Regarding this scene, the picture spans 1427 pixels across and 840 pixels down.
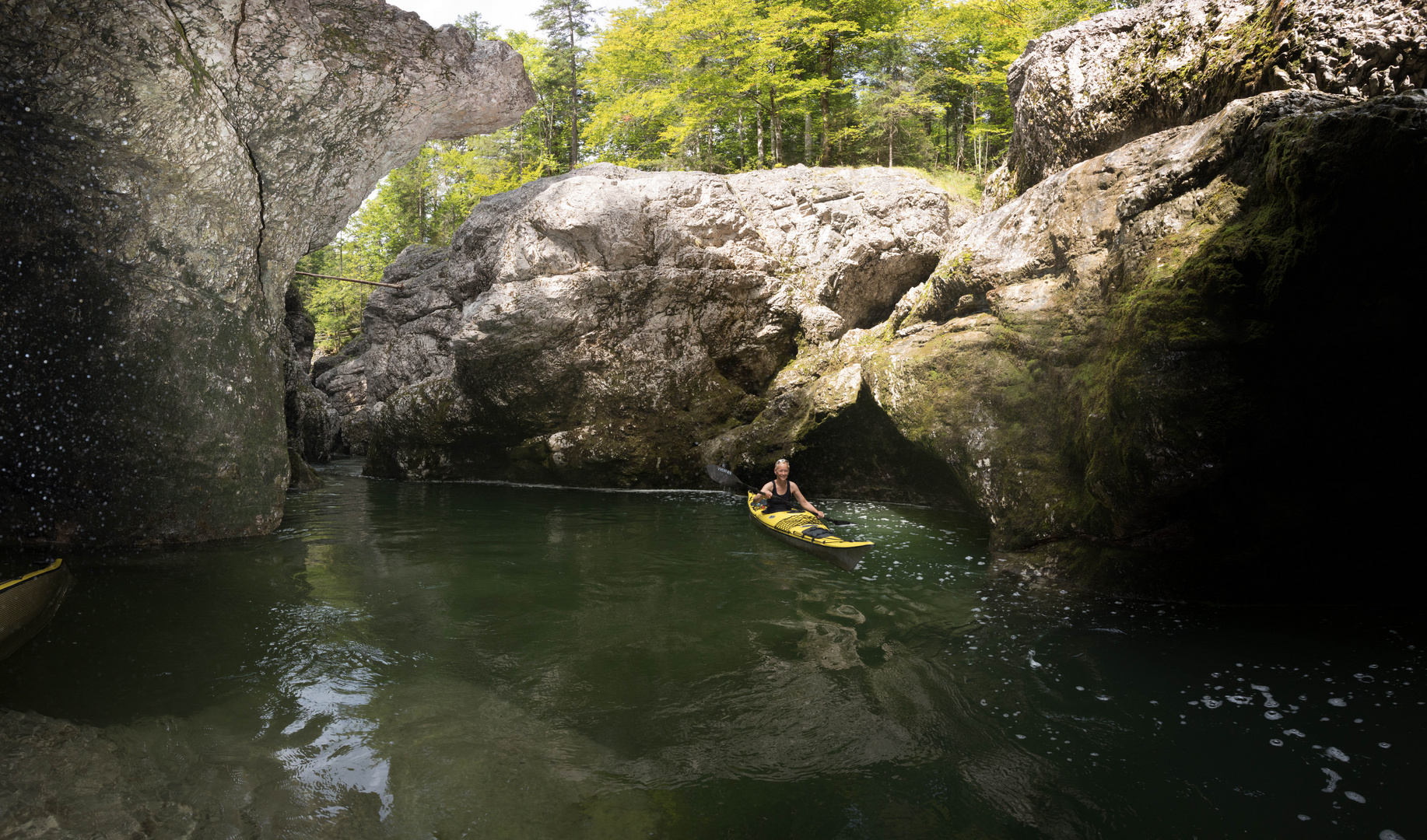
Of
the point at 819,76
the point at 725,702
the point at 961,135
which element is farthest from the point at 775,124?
the point at 725,702

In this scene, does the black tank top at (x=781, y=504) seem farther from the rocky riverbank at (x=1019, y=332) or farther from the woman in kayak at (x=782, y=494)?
the rocky riverbank at (x=1019, y=332)

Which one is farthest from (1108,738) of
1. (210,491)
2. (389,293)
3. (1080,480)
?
(389,293)

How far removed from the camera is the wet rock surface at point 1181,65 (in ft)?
21.2

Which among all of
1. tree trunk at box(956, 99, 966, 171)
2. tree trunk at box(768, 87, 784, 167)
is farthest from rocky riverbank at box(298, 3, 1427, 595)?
tree trunk at box(956, 99, 966, 171)

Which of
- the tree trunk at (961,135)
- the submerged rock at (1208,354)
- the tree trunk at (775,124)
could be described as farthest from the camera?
the tree trunk at (961,135)

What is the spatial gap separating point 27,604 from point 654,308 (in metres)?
10.4

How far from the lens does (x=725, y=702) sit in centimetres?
439

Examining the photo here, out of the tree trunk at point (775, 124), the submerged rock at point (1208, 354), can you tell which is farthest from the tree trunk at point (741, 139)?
the submerged rock at point (1208, 354)

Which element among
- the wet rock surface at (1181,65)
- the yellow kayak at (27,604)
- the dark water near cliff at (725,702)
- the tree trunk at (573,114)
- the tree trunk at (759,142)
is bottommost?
the dark water near cliff at (725,702)

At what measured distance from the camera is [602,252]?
45.8ft

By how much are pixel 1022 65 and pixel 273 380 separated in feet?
38.1

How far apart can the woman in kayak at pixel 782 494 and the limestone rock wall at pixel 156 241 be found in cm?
648

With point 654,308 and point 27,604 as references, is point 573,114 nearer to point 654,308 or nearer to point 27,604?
point 654,308

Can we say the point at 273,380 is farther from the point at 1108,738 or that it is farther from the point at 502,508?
the point at 1108,738
